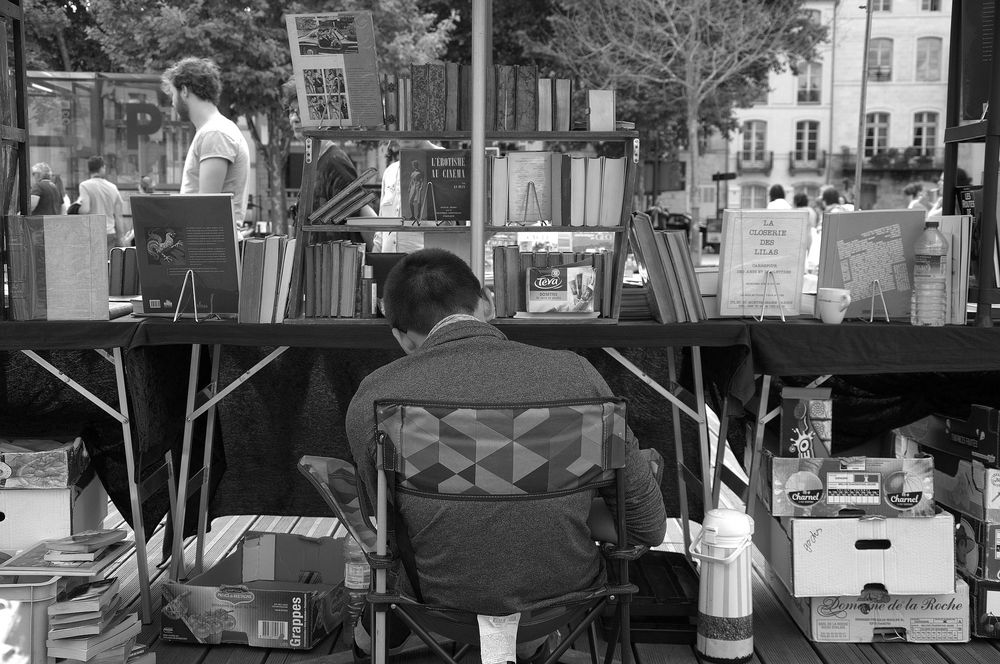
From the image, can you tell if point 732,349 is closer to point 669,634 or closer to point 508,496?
point 669,634

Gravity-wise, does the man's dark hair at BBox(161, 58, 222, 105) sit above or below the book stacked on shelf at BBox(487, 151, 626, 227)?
above

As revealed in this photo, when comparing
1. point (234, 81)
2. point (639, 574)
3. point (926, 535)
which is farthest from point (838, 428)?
point (234, 81)

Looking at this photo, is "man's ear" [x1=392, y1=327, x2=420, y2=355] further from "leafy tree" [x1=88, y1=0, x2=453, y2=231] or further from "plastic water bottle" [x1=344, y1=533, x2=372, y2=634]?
"leafy tree" [x1=88, y1=0, x2=453, y2=231]

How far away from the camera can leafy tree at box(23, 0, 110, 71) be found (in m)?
20.5

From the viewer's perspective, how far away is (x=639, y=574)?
11.2 feet

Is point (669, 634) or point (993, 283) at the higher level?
point (993, 283)

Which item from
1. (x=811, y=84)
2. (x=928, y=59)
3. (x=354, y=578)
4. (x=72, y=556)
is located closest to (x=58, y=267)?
(x=72, y=556)

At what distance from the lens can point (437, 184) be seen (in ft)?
11.5

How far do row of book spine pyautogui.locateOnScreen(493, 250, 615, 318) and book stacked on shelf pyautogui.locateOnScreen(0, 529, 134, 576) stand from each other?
4.57ft

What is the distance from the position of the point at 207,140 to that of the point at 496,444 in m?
2.61

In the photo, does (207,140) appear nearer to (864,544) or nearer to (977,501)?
(864,544)

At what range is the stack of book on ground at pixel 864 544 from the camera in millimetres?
3113

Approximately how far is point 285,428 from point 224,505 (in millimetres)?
411

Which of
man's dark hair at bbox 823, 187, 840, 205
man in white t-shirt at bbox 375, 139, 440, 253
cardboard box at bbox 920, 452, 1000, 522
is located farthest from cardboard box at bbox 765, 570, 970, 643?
man's dark hair at bbox 823, 187, 840, 205
